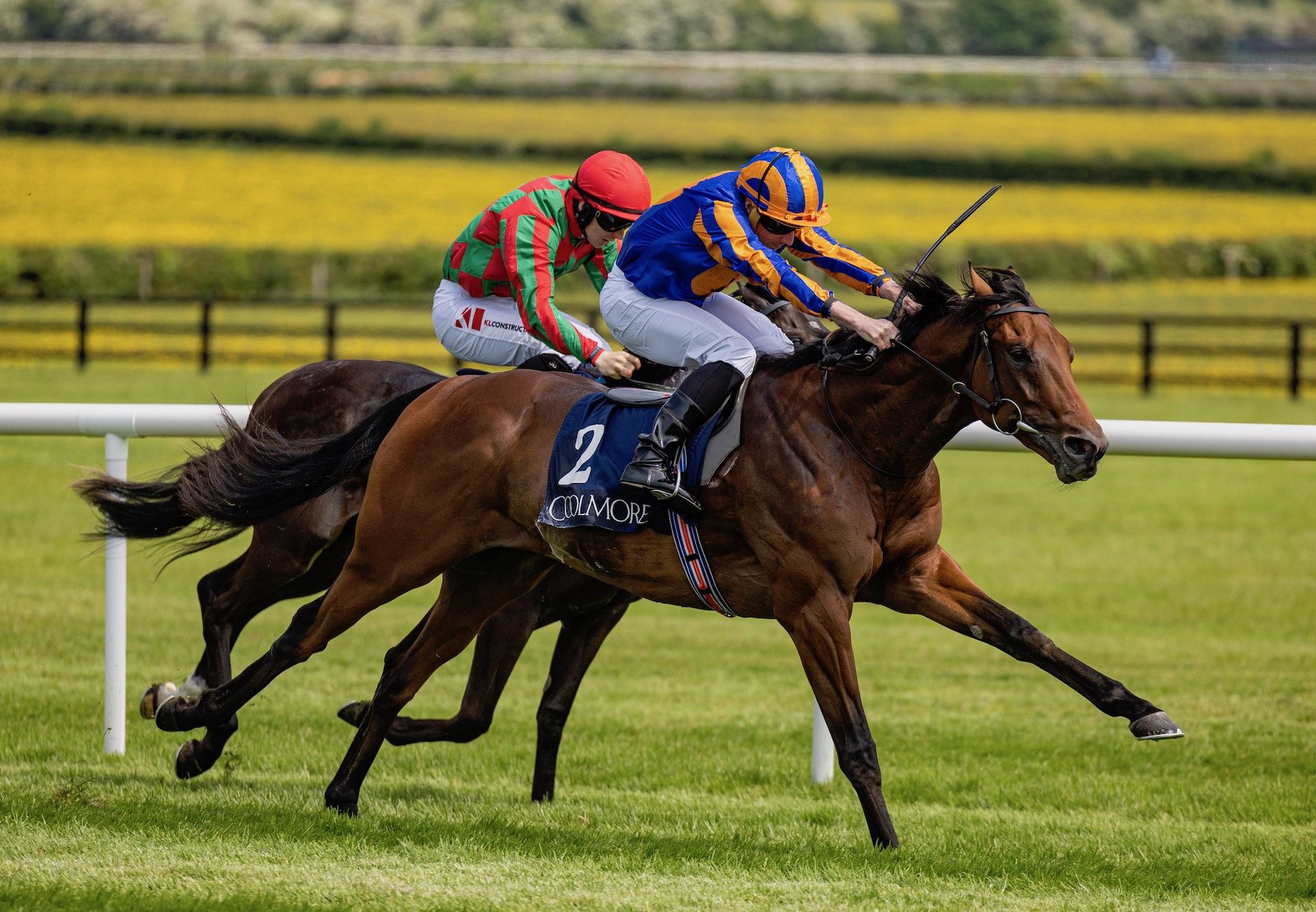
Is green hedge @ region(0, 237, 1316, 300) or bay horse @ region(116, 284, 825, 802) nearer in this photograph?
bay horse @ region(116, 284, 825, 802)

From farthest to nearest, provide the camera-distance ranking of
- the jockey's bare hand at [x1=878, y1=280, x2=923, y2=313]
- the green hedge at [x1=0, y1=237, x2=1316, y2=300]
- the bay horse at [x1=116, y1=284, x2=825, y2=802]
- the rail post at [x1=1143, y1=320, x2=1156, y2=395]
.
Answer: the green hedge at [x1=0, y1=237, x2=1316, y2=300] → the rail post at [x1=1143, y1=320, x2=1156, y2=395] → the bay horse at [x1=116, y1=284, x2=825, y2=802] → the jockey's bare hand at [x1=878, y1=280, x2=923, y2=313]

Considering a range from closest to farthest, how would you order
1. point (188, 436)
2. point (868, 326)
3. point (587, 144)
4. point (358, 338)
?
point (868, 326) → point (188, 436) → point (358, 338) → point (587, 144)

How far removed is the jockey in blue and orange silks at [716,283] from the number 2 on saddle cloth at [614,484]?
7 cm

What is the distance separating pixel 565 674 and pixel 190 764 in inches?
53.7

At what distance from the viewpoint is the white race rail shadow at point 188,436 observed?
5.71 m

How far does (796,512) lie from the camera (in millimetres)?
4605

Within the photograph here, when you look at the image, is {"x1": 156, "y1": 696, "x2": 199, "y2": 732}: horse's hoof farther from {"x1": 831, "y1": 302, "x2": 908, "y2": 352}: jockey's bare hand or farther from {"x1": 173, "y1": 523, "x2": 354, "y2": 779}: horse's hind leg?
{"x1": 831, "y1": 302, "x2": 908, "y2": 352}: jockey's bare hand

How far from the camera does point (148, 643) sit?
8695 mm

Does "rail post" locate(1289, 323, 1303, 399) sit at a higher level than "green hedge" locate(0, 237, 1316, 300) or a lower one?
higher

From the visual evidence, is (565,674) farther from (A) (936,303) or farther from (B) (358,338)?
(B) (358,338)

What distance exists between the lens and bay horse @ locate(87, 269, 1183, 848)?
450cm

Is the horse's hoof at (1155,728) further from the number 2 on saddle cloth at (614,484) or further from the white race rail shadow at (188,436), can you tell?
the white race rail shadow at (188,436)

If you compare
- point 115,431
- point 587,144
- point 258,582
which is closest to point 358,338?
point 115,431

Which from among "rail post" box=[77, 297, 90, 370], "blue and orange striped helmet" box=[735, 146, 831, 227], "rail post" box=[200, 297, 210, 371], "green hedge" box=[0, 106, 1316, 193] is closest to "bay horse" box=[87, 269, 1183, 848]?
"blue and orange striped helmet" box=[735, 146, 831, 227]
